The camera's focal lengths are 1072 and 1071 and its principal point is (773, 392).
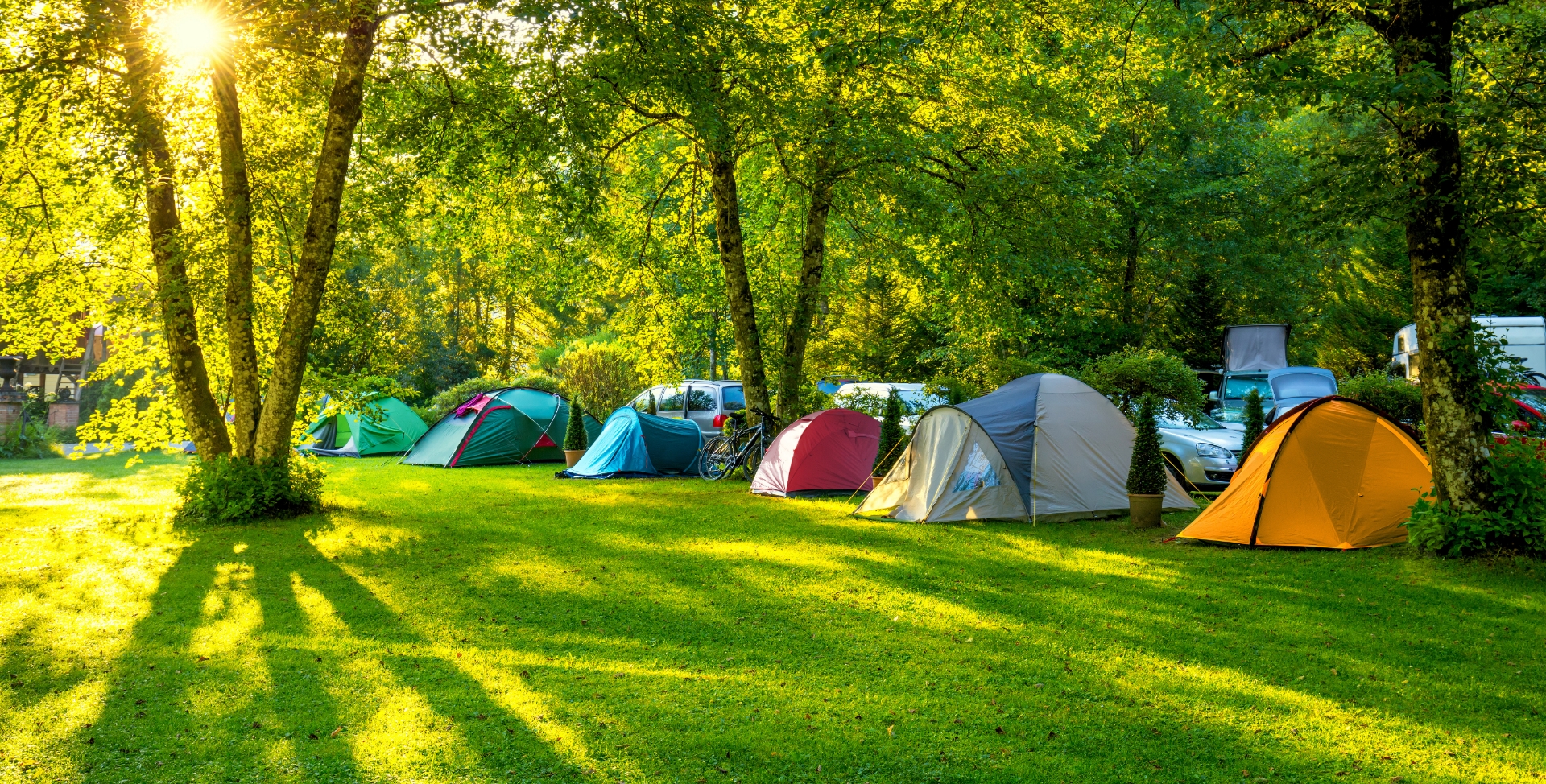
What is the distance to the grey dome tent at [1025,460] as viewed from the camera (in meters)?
11.6

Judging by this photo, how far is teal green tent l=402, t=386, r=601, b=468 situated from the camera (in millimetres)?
20484

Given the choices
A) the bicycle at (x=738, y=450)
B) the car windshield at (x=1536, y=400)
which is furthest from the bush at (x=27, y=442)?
the car windshield at (x=1536, y=400)

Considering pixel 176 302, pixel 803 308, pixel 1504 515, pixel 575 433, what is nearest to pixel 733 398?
pixel 575 433

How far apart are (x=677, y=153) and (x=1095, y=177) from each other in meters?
6.83

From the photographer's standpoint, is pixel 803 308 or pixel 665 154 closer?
pixel 803 308

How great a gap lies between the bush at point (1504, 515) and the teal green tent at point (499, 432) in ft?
48.9

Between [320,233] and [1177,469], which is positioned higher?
[320,233]

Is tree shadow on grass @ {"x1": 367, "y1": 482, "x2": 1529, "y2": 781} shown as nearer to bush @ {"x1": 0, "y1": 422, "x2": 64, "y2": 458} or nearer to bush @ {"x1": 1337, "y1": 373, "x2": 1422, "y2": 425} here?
bush @ {"x1": 1337, "y1": 373, "x2": 1422, "y2": 425}

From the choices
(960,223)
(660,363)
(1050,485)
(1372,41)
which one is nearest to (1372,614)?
(1050,485)

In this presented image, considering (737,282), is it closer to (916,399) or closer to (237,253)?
(916,399)

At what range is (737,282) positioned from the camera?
1609cm

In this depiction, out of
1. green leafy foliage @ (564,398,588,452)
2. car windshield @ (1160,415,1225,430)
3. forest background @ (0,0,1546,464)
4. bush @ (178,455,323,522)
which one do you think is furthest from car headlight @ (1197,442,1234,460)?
bush @ (178,455,323,522)

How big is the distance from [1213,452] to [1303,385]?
6716 mm

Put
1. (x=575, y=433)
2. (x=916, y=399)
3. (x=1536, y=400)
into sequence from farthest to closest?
(x=575, y=433), (x=916, y=399), (x=1536, y=400)
